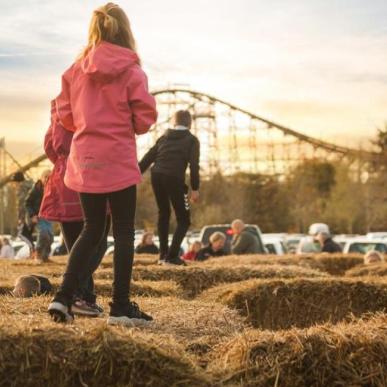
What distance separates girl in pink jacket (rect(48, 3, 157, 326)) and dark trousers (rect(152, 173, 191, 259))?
6247mm

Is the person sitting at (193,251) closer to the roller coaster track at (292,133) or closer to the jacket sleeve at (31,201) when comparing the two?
the jacket sleeve at (31,201)

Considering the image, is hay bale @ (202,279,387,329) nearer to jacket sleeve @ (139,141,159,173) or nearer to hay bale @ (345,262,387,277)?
jacket sleeve @ (139,141,159,173)

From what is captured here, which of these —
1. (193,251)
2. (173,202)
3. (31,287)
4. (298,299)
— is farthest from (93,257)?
(193,251)

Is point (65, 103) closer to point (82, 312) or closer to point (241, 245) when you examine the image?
point (82, 312)

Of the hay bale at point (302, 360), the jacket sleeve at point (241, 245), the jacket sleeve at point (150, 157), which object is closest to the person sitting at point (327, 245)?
the jacket sleeve at point (241, 245)

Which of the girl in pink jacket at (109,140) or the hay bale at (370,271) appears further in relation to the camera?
the hay bale at (370,271)

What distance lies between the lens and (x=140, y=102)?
22.5ft

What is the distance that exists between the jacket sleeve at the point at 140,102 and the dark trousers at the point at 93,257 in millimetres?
996

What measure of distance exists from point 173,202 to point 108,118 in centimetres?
652

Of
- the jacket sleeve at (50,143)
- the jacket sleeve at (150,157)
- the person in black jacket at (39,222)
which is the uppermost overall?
the jacket sleeve at (150,157)

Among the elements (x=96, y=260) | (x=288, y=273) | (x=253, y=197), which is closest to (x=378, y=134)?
(x=253, y=197)

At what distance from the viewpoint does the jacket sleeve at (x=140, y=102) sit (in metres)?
6.86

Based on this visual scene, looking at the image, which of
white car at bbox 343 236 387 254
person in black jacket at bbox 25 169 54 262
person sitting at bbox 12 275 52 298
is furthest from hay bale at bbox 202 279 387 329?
white car at bbox 343 236 387 254

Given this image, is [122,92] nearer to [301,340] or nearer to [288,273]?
[301,340]
